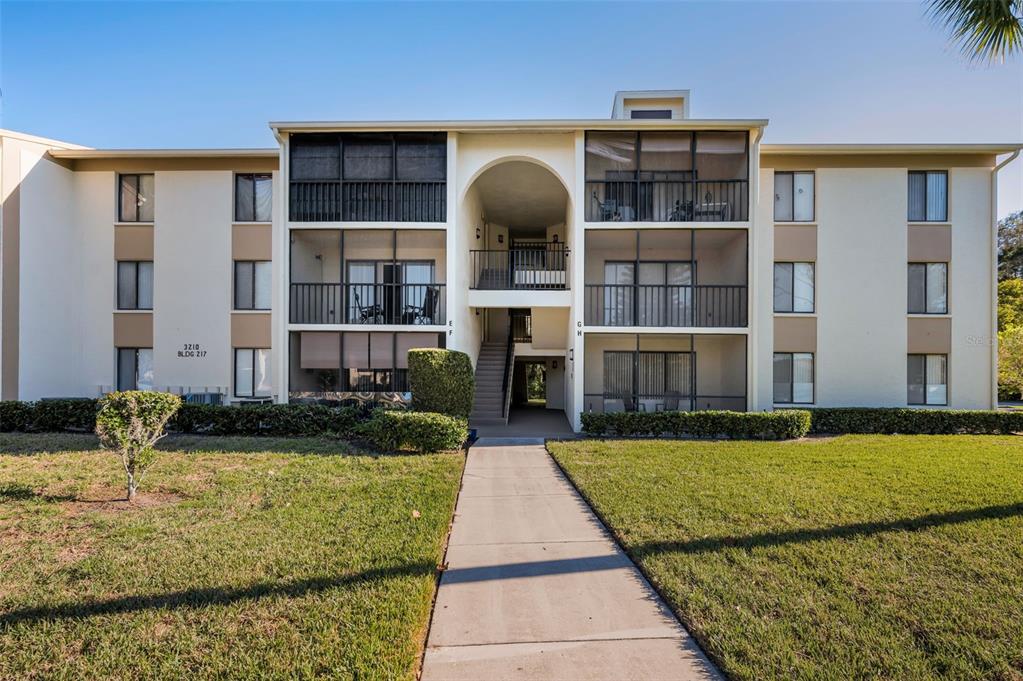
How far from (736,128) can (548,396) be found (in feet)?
34.8

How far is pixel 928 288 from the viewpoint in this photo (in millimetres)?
14180

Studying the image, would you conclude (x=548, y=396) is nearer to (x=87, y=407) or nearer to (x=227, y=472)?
(x=227, y=472)

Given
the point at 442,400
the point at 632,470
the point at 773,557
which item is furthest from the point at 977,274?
the point at 442,400

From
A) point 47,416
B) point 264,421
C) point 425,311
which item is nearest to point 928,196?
point 425,311

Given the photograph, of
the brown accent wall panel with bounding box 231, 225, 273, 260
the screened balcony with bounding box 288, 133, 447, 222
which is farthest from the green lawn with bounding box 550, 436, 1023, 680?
the brown accent wall panel with bounding box 231, 225, 273, 260

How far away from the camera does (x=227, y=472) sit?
8297 millimetres

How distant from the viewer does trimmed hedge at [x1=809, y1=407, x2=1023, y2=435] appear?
1306 cm

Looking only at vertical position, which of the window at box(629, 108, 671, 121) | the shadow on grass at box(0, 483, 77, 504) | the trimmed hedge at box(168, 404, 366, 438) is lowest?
the shadow on grass at box(0, 483, 77, 504)

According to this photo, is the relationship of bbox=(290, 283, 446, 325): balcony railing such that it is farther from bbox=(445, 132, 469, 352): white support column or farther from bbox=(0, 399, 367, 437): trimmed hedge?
bbox=(0, 399, 367, 437): trimmed hedge

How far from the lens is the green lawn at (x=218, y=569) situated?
3500 mm

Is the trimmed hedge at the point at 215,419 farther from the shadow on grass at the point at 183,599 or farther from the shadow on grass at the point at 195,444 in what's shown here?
the shadow on grass at the point at 183,599

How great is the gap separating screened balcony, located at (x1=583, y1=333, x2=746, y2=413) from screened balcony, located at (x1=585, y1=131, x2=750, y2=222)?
3.83 m

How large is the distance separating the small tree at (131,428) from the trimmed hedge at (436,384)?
5156 millimetres

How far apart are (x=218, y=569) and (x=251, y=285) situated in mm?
11884
